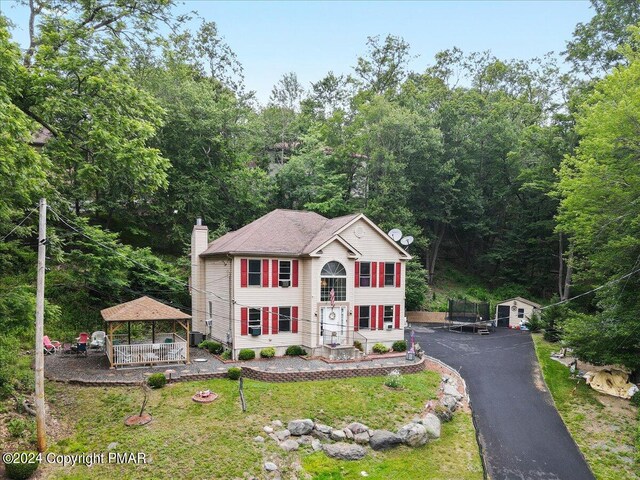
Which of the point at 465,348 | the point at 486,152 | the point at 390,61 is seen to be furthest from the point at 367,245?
the point at 390,61

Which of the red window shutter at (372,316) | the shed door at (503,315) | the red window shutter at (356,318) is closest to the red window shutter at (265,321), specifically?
the red window shutter at (356,318)

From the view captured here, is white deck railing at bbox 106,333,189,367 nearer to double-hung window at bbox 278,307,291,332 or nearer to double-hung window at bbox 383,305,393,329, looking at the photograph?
double-hung window at bbox 278,307,291,332

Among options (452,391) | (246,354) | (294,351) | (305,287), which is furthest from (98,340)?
(452,391)

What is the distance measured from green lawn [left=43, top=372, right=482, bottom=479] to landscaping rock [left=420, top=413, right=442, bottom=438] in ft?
1.09

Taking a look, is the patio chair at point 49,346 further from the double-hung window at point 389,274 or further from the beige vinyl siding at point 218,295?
the double-hung window at point 389,274

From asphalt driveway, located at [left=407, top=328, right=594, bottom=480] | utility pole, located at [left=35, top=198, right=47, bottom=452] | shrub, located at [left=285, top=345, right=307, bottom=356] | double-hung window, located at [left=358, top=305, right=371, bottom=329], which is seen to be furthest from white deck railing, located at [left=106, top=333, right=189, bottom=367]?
asphalt driveway, located at [left=407, top=328, right=594, bottom=480]

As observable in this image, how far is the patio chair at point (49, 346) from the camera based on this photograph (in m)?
19.9

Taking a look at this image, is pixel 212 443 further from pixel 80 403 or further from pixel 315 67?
pixel 315 67

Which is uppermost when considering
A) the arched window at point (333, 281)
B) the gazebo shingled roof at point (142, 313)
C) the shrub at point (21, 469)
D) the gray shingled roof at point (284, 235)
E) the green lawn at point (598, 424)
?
the gray shingled roof at point (284, 235)

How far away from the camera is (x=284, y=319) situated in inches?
857

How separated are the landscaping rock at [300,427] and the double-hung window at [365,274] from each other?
9.91 metres

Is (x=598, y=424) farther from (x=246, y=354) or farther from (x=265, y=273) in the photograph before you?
(x=265, y=273)

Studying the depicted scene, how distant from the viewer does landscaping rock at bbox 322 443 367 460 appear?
13.8m

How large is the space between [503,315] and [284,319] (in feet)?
67.0
